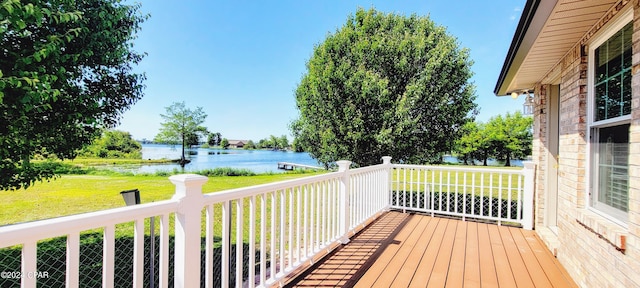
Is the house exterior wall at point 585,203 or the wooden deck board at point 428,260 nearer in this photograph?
the house exterior wall at point 585,203

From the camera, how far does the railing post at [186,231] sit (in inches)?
59.9

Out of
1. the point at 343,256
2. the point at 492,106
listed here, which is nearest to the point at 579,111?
the point at 343,256

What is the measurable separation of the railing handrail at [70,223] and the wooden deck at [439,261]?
163 centimetres

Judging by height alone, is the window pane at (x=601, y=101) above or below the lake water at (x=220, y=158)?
above

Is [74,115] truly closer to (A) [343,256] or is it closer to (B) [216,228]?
(B) [216,228]

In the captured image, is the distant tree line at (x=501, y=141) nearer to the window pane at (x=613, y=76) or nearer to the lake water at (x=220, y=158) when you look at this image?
the lake water at (x=220, y=158)

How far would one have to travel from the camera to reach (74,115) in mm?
3883

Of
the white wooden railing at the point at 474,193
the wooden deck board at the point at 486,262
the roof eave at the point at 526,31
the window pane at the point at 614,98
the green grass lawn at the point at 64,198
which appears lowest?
the green grass lawn at the point at 64,198

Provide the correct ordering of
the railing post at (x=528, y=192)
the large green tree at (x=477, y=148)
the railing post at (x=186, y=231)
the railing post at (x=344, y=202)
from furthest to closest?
the large green tree at (x=477, y=148), the railing post at (x=528, y=192), the railing post at (x=344, y=202), the railing post at (x=186, y=231)

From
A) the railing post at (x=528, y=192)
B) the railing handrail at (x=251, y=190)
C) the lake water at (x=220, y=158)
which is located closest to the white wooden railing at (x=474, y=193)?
the railing post at (x=528, y=192)

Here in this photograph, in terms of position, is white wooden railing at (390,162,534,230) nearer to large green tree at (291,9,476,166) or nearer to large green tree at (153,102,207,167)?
large green tree at (291,9,476,166)

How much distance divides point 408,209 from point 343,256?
2623 mm

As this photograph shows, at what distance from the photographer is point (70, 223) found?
42.1 inches

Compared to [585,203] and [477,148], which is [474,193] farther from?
[477,148]
